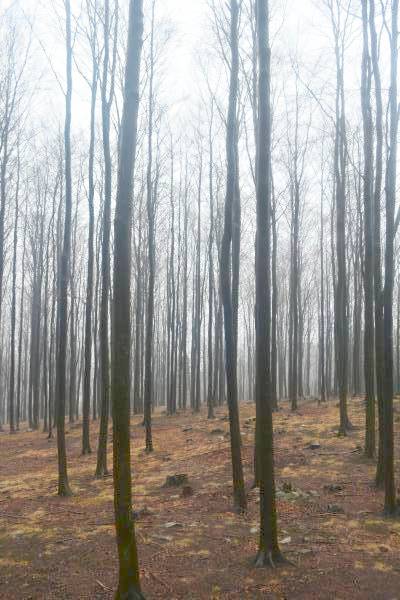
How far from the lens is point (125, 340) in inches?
164

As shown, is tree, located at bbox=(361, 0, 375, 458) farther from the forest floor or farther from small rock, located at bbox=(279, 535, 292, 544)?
small rock, located at bbox=(279, 535, 292, 544)

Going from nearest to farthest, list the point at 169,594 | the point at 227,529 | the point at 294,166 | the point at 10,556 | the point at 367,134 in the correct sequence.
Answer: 1. the point at 169,594
2. the point at 10,556
3. the point at 227,529
4. the point at 367,134
5. the point at 294,166

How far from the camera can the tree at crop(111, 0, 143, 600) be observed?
409 centimetres

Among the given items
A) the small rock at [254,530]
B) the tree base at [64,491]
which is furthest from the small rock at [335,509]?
the tree base at [64,491]

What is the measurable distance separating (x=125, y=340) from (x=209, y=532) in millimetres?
3455

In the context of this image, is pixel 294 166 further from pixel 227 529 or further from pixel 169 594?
pixel 169 594

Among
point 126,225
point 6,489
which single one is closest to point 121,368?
point 126,225

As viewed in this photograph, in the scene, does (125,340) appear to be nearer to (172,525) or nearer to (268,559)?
(268,559)

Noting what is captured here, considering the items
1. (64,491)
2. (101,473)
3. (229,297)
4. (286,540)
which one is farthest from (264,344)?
(101,473)

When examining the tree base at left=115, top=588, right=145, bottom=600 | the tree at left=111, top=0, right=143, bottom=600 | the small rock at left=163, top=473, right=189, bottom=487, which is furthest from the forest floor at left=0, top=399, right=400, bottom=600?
the tree at left=111, top=0, right=143, bottom=600

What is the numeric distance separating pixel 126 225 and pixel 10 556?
173 inches

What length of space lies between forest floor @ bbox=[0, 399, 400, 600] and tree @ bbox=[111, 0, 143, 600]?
0.79m

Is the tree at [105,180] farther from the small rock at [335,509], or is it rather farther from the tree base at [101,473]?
the small rock at [335,509]

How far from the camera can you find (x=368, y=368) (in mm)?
9086
